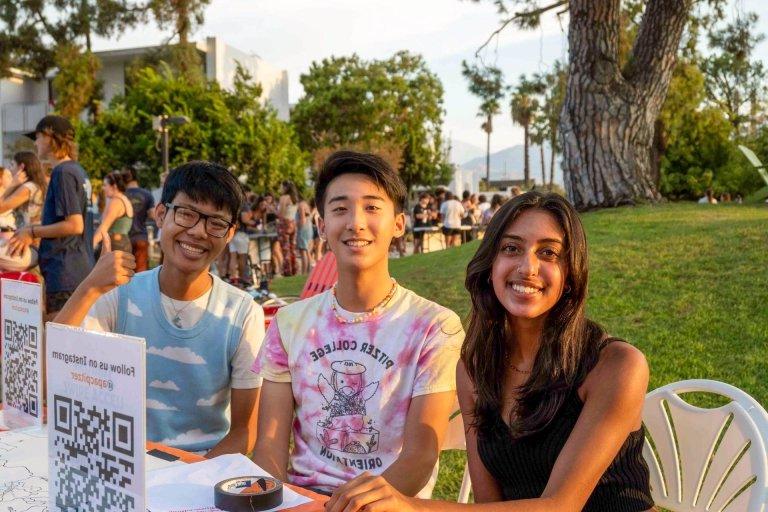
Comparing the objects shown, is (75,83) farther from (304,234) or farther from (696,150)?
(696,150)

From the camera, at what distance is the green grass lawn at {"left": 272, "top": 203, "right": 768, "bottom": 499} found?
5957 millimetres

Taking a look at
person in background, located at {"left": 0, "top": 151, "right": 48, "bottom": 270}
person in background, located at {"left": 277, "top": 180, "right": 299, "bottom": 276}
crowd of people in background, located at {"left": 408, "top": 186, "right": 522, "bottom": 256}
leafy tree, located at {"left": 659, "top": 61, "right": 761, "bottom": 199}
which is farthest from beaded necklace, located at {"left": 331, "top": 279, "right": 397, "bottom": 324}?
leafy tree, located at {"left": 659, "top": 61, "right": 761, "bottom": 199}

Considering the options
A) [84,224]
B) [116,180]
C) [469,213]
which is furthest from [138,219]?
[469,213]

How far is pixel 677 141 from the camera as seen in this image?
123 feet

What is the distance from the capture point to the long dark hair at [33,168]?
7008 mm

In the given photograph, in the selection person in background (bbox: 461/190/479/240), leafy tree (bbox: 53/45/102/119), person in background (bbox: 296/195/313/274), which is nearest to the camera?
person in background (bbox: 296/195/313/274)

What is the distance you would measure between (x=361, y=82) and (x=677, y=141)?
17.6 metres

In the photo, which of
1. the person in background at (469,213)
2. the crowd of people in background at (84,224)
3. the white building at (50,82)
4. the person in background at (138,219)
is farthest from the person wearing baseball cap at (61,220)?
the white building at (50,82)

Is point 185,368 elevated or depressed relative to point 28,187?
depressed

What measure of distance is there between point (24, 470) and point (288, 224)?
1368cm

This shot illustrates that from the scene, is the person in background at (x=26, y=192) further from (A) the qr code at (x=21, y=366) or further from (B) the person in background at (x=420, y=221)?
(B) the person in background at (x=420, y=221)

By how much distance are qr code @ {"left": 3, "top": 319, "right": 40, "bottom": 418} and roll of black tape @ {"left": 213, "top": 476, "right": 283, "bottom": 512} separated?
34.8 inches

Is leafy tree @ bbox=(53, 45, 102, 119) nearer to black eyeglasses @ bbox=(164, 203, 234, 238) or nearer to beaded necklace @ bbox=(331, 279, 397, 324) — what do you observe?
black eyeglasses @ bbox=(164, 203, 234, 238)

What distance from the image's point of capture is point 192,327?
3008mm
